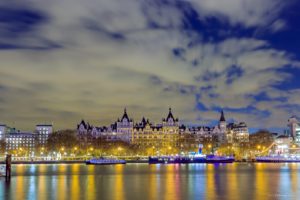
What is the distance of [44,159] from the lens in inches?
6363

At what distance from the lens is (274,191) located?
41469 millimetres

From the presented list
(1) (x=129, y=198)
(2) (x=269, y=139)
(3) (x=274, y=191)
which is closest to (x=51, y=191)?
(1) (x=129, y=198)

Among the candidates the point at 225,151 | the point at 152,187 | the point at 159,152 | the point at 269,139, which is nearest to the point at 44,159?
the point at 159,152

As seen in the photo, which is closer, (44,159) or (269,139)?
(44,159)

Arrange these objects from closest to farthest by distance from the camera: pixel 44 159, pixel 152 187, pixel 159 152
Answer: pixel 152 187 < pixel 44 159 < pixel 159 152

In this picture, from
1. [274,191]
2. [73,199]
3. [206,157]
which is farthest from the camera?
[206,157]

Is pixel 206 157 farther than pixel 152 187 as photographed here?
Yes

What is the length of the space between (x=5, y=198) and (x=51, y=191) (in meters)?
6.05

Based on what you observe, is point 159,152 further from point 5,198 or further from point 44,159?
point 5,198

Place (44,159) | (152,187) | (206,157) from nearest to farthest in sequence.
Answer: (152,187) → (206,157) → (44,159)

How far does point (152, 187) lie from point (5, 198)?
14593mm

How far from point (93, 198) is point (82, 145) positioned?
14008 centimetres

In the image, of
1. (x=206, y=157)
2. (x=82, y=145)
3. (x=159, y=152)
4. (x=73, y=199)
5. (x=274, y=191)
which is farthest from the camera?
(x=159, y=152)

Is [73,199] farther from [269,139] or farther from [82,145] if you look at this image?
[269,139]
